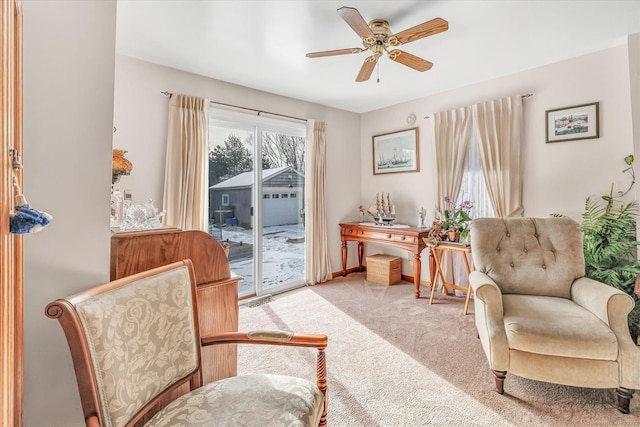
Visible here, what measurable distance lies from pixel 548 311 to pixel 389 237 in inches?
80.1

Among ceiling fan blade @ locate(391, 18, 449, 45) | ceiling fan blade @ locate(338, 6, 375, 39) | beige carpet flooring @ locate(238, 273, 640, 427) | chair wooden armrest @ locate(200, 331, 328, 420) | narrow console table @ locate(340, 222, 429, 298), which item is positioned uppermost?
ceiling fan blade @ locate(338, 6, 375, 39)

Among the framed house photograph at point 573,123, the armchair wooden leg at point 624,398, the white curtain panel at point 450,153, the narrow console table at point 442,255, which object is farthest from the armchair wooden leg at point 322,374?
the framed house photograph at point 573,123

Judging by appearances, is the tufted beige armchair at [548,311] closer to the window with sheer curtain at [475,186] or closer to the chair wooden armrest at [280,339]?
the window with sheer curtain at [475,186]

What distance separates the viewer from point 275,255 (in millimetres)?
3924

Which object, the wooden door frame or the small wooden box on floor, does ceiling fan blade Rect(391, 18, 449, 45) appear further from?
the small wooden box on floor

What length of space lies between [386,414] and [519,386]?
3.02 feet

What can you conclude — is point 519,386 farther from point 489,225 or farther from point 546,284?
point 489,225

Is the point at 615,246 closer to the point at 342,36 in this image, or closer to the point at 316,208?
the point at 342,36

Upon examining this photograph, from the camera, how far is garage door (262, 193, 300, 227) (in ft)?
12.5

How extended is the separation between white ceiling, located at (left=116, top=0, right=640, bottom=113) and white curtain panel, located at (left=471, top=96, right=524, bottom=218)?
394 mm

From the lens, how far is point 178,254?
1.38 metres

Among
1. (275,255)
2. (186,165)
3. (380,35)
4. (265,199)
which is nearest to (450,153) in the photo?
(380,35)

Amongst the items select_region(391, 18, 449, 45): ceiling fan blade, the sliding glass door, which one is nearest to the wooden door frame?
select_region(391, 18, 449, 45): ceiling fan blade

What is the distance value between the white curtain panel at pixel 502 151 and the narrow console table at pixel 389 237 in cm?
88
